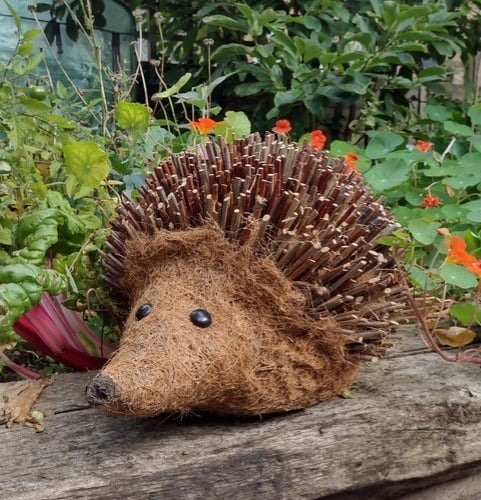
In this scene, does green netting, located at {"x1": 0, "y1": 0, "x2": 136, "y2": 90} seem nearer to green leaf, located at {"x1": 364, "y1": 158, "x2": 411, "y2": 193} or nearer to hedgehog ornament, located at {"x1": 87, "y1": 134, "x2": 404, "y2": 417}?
green leaf, located at {"x1": 364, "y1": 158, "x2": 411, "y2": 193}

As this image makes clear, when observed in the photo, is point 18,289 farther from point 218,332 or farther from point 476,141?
point 476,141

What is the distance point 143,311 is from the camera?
0.82 meters

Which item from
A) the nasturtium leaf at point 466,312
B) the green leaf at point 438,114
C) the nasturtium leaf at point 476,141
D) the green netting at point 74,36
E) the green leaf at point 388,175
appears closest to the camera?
the nasturtium leaf at point 466,312

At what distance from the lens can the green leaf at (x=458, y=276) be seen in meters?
1.07

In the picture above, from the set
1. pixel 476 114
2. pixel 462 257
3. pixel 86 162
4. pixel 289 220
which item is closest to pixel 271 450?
pixel 289 220

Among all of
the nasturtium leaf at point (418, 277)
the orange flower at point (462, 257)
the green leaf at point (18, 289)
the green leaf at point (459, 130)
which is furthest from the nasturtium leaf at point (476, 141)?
the green leaf at point (18, 289)

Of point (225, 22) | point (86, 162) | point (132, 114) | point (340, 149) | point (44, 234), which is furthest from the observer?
point (225, 22)

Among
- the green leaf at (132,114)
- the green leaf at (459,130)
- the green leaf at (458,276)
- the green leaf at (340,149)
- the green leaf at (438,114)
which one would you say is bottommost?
the green leaf at (438,114)

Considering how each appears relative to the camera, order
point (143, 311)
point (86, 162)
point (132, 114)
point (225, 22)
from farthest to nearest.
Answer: point (225, 22) < point (132, 114) < point (86, 162) < point (143, 311)

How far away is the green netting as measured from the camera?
2.49 metres

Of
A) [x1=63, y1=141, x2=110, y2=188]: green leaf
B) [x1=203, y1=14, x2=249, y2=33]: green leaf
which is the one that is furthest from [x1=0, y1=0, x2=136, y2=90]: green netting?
[x1=63, y1=141, x2=110, y2=188]: green leaf

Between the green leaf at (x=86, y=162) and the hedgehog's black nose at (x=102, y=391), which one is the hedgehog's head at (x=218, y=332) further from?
the green leaf at (x=86, y=162)

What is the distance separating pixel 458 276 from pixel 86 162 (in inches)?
25.7

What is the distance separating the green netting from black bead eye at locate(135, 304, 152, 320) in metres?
1.84
